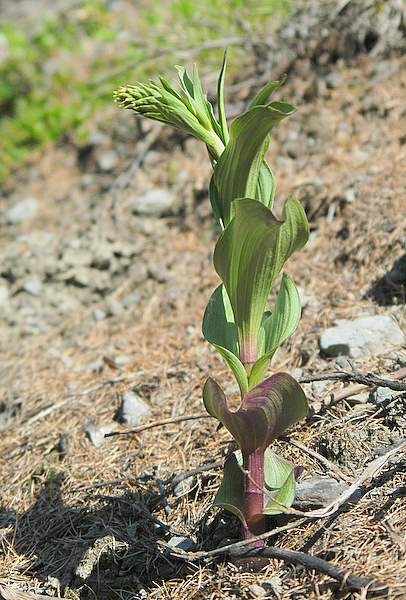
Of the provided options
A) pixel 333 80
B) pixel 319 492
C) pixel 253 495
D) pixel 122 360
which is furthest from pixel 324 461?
pixel 333 80

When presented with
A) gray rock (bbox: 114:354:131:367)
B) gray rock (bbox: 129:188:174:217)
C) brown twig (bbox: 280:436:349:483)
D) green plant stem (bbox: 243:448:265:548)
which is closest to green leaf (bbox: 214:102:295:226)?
green plant stem (bbox: 243:448:265:548)

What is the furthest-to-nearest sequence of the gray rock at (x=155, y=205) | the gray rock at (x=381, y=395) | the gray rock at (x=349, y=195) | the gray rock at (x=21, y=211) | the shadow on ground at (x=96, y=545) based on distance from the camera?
the gray rock at (x=21, y=211), the gray rock at (x=155, y=205), the gray rock at (x=349, y=195), the gray rock at (x=381, y=395), the shadow on ground at (x=96, y=545)

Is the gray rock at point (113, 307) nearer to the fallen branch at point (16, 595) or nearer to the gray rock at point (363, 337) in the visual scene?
the gray rock at point (363, 337)

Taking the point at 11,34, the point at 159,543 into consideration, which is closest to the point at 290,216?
the point at 159,543

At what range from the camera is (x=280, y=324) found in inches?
88.0

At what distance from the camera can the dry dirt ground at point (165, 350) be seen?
2465 mm

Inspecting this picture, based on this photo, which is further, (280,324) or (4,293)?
(4,293)

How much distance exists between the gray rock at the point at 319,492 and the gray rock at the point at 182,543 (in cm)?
42

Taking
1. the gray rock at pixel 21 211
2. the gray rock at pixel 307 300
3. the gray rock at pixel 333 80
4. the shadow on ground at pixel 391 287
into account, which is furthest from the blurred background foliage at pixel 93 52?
the shadow on ground at pixel 391 287

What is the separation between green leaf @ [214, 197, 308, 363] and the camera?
1953 millimetres

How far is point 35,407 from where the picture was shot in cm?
359

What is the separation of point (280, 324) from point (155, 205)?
9.29 feet

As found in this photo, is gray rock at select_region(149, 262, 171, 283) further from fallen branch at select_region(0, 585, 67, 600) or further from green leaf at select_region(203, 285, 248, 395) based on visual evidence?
fallen branch at select_region(0, 585, 67, 600)

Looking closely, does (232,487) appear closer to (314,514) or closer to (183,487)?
(314,514)
